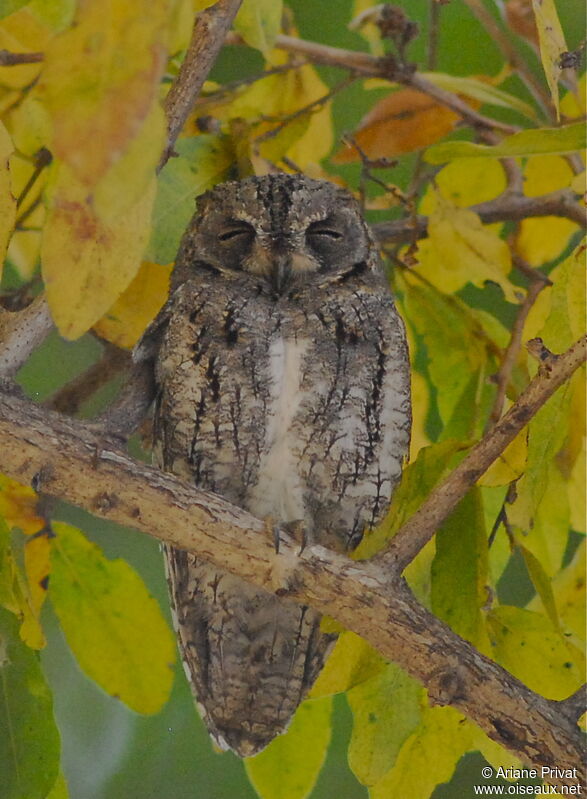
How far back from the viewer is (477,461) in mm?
1038

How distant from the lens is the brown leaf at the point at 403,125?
64.0 inches

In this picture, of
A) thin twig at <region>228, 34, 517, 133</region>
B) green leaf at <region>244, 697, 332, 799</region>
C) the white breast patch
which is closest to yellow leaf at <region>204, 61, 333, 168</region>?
thin twig at <region>228, 34, 517, 133</region>

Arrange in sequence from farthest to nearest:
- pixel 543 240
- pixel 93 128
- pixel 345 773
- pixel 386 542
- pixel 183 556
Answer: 1. pixel 345 773
2. pixel 543 240
3. pixel 183 556
4. pixel 386 542
5. pixel 93 128

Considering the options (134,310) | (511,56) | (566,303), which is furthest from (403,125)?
(566,303)

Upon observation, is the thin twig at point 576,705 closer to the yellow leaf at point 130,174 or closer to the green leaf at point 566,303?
the green leaf at point 566,303

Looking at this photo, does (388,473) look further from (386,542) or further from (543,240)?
(543,240)

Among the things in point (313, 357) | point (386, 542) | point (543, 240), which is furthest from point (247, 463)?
point (543, 240)

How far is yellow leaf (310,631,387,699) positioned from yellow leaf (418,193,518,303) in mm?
527

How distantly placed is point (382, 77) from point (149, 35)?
42.9 inches

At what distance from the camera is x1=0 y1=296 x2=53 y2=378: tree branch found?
1135 millimetres

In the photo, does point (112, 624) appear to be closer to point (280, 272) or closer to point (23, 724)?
point (23, 724)

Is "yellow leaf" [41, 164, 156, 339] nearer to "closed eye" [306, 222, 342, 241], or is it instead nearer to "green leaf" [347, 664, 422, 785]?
"green leaf" [347, 664, 422, 785]

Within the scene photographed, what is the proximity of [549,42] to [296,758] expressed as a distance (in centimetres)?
95

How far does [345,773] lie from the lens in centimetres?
189
